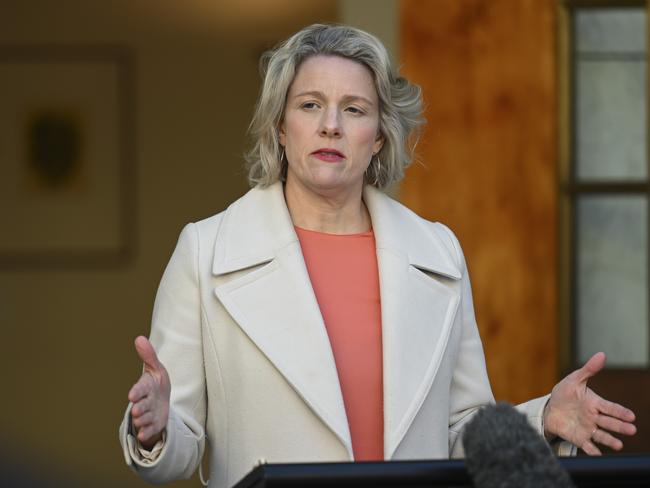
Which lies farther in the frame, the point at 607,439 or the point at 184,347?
the point at 184,347

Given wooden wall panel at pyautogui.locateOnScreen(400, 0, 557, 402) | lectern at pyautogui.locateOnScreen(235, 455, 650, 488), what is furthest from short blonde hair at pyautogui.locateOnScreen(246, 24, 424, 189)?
wooden wall panel at pyautogui.locateOnScreen(400, 0, 557, 402)

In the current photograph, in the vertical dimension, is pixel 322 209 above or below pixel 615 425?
above

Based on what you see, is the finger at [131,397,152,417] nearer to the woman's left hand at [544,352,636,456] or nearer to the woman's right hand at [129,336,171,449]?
the woman's right hand at [129,336,171,449]

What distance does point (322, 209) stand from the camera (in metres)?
2.64

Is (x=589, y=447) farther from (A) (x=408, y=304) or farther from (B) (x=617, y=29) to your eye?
(B) (x=617, y=29)

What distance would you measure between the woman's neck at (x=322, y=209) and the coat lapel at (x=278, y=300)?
0.03 metres

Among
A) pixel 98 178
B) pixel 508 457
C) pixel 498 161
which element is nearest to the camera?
pixel 508 457

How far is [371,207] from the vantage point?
271 centimetres

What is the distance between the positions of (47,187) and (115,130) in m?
0.50

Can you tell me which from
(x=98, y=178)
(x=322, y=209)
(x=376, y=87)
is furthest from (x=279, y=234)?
(x=98, y=178)

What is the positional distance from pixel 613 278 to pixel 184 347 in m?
2.90

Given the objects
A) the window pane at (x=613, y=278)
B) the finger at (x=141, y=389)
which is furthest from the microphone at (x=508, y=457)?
the window pane at (x=613, y=278)

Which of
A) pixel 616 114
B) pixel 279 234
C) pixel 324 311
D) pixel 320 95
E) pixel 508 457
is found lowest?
pixel 508 457

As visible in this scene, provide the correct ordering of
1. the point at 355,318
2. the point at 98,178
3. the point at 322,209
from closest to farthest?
the point at 355,318, the point at 322,209, the point at 98,178
